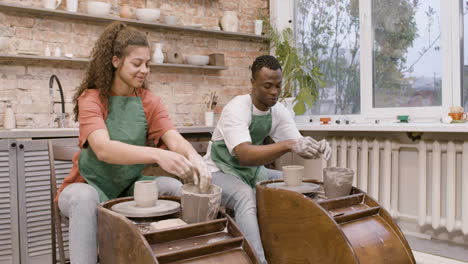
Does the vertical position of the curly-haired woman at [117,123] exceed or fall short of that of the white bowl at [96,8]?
it falls short

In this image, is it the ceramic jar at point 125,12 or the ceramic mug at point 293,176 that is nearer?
the ceramic mug at point 293,176

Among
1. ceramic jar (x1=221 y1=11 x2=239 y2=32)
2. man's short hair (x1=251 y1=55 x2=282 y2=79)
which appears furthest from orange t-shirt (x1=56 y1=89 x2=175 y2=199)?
ceramic jar (x1=221 y1=11 x2=239 y2=32)

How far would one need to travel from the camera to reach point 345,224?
4.26 ft

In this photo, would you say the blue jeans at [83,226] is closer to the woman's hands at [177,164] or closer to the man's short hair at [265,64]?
the woman's hands at [177,164]

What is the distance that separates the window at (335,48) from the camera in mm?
3492

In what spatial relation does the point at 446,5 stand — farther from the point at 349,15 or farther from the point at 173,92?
the point at 173,92

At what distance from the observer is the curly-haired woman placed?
4.67 ft

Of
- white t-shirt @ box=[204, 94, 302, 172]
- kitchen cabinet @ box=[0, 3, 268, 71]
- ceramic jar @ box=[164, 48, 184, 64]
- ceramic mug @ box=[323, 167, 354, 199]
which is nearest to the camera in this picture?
ceramic mug @ box=[323, 167, 354, 199]

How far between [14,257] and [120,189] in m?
1.14

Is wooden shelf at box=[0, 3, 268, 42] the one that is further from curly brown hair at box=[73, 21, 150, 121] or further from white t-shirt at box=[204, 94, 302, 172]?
white t-shirt at box=[204, 94, 302, 172]

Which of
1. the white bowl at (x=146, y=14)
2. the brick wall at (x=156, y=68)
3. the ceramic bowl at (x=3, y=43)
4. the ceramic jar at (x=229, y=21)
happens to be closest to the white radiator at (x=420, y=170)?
the brick wall at (x=156, y=68)

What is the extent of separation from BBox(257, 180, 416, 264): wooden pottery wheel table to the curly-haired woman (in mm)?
343

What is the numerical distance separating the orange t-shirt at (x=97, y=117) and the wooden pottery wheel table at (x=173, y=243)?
0.42 m

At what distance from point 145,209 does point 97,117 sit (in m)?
0.49
